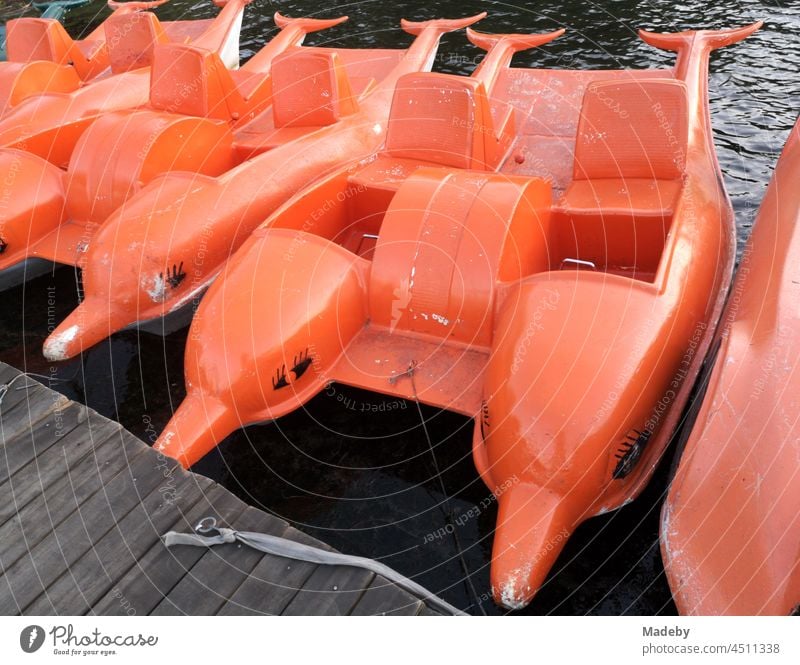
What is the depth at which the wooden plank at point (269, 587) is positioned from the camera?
12.0 feet

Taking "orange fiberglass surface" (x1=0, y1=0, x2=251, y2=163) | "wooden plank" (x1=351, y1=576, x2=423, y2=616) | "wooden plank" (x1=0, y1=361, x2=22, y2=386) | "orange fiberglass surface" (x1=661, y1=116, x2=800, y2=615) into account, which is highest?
"orange fiberglass surface" (x1=0, y1=0, x2=251, y2=163)

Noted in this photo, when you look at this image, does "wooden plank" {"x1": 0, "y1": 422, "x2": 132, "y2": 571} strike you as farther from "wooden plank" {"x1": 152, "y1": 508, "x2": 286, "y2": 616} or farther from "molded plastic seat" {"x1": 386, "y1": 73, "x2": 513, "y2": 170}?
"molded plastic seat" {"x1": 386, "y1": 73, "x2": 513, "y2": 170}

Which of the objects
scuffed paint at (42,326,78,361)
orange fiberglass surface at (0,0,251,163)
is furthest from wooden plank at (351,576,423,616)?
orange fiberglass surface at (0,0,251,163)

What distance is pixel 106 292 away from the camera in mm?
6355

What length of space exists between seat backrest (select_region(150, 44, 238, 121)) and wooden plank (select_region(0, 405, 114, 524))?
4477 mm

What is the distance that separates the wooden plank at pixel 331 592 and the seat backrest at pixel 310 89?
5377 mm

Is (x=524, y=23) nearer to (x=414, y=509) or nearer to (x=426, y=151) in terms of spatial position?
(x=426, y=151)

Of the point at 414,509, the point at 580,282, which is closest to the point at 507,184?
the point at 580,282

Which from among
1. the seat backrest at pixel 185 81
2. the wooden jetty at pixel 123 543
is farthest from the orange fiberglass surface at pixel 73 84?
the wooden jetty at pixel 123 543

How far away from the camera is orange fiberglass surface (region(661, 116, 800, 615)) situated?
11.7 feet

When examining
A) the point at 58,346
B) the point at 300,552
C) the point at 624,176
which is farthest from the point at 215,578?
the point at 624,176

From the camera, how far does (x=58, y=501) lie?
4328mm

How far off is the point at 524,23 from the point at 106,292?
980 cm

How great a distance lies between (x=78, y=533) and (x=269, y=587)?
1217 mm
